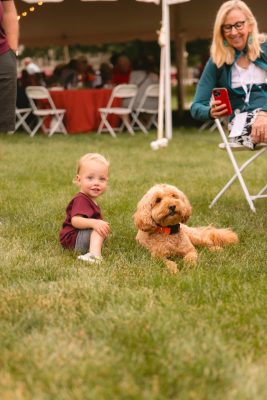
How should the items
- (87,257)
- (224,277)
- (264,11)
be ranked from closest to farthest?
(224,277)
(87,257)
(264,11)

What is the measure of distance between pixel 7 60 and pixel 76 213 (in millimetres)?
1361

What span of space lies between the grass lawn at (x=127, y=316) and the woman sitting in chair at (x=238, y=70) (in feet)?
2.72

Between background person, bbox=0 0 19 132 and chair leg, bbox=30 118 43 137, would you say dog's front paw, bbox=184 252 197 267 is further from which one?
chair leg, bbox=30 118 43 137

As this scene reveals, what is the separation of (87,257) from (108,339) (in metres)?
1.40

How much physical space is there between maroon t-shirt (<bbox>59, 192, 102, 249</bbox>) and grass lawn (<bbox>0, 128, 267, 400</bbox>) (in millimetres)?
88

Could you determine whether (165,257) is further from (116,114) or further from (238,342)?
(116,114)

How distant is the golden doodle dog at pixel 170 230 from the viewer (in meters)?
3.98

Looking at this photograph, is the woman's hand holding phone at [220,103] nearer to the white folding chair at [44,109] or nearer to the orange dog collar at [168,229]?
the orange dog collar at [168,229]

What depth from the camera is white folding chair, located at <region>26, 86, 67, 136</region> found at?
13.4 meters

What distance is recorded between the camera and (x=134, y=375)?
7.61 ft

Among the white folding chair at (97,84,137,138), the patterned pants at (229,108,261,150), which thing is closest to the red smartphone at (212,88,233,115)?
the patterned pants at (229,108,261,150)

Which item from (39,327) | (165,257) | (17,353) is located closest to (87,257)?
(165,257)

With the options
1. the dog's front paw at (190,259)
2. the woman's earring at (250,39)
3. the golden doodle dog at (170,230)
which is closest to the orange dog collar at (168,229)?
the golden doodle dog at (170,230)

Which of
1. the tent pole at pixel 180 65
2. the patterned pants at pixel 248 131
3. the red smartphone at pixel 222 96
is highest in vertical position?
the red smartphone at pixel 222 96
